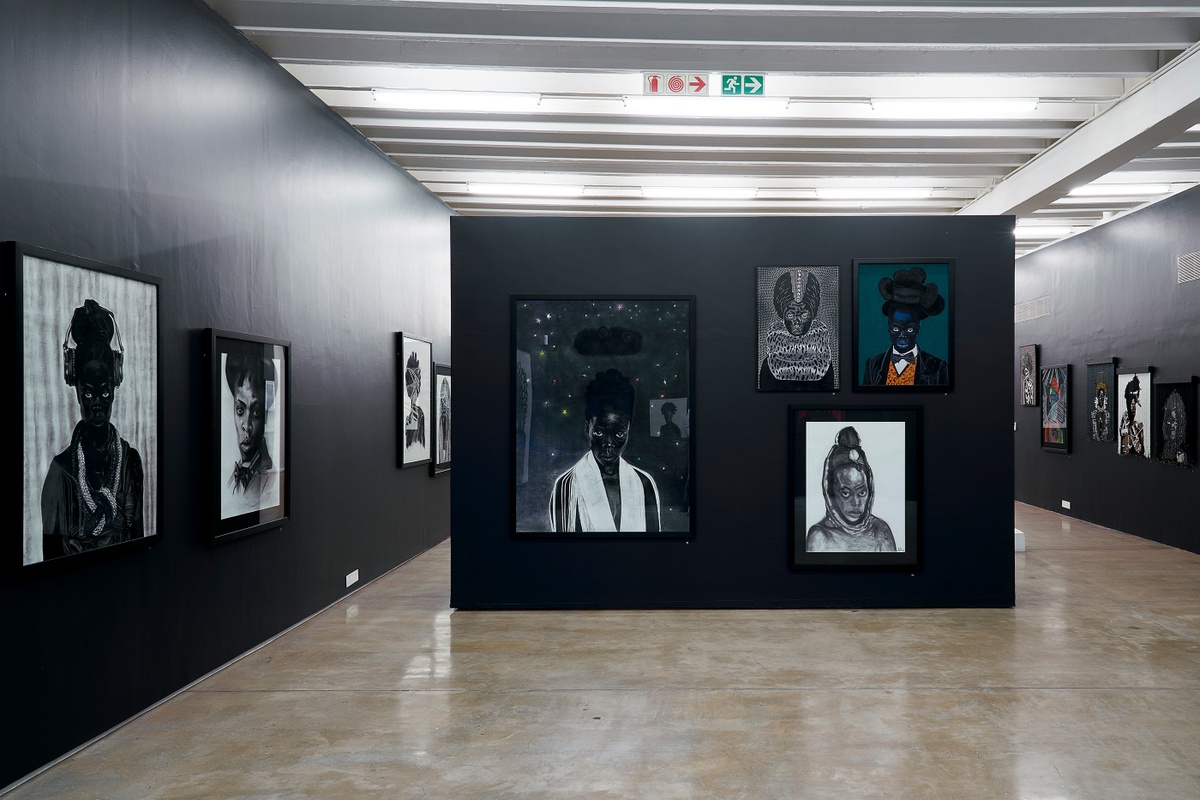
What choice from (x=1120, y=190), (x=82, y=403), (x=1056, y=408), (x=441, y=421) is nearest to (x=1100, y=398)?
(x=1056, y=408)

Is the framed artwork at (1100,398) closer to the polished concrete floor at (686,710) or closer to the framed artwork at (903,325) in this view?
the polished concrete floor at (686,710)

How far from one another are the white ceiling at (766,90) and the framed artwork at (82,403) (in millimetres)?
2248

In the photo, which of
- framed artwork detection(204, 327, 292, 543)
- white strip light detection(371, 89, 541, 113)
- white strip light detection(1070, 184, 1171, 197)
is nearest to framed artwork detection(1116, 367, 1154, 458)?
white strip light detection(1070, 184, 1171, 197)

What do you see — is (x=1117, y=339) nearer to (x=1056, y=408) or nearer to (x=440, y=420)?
(x=1056, y=408)

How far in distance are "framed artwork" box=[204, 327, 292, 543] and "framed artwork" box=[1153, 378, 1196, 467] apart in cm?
892

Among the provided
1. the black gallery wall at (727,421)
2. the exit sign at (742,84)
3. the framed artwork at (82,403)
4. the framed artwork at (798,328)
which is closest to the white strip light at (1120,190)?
the black gallery wall at (727,421)

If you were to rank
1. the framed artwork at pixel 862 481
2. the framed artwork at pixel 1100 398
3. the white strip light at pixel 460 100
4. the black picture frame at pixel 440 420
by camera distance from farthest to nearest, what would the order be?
the framed artwork at pixel 1100 398, the black picture frame at pixel 440 420, the white strip light at pixel 460 100, the framed artwork at pixel 862 481

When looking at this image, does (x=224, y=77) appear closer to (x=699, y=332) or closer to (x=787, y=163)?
(x=699, y=332)

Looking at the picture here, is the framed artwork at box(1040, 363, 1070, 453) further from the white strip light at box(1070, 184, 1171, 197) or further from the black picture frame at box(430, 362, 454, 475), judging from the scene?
the black picture frame at box(430, 362, 454, 475)

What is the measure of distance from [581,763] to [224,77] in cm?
446

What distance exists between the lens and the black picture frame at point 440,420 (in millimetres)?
9352

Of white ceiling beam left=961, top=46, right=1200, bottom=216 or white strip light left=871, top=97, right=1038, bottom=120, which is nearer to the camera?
white ceiling beam left=961, top=46, right=1200, bottom=216

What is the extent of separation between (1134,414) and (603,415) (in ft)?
24.2

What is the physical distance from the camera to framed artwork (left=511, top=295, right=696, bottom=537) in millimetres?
6465
